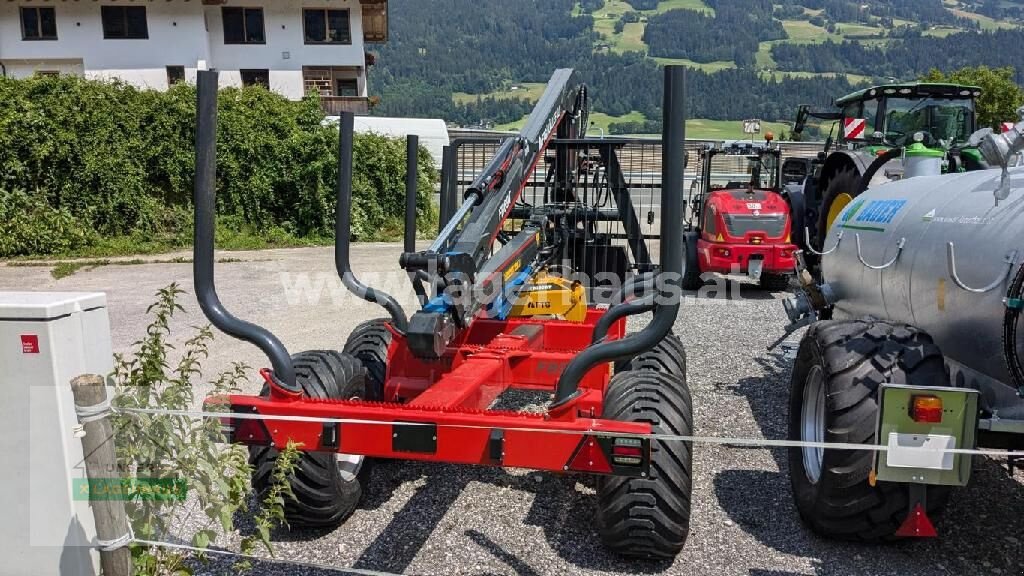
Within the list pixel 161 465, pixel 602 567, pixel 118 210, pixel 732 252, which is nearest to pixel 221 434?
pixel 161 465

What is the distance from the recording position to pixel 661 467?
136 inches

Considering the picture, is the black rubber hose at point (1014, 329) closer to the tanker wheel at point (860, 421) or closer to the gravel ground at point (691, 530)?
the tanker wheel at point (860, 421)

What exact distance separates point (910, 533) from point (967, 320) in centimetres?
103

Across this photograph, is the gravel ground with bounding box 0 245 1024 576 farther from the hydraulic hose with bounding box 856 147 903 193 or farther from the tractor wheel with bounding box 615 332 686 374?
the hydraulic hose with bounding box 856 147 903 193

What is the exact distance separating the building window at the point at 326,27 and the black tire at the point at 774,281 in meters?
25.5

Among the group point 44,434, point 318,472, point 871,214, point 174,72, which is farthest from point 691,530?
point 174,72

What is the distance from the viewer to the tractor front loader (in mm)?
3143

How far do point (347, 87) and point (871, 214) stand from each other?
3183cm

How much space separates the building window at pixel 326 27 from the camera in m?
32.3

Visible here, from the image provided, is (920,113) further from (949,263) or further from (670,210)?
(670,210)

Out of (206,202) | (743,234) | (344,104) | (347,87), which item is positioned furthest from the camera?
(347,87)

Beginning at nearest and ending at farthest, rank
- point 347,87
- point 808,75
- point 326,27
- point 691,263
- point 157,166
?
point 691,263 < point 157,166 < point 326,27 < point 347,87 < point 808,75

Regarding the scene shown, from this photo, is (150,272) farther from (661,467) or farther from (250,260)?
(661,467)

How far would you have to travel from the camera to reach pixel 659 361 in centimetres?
506
